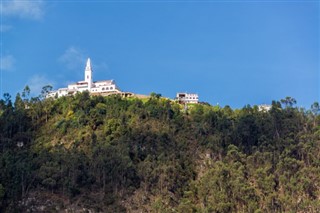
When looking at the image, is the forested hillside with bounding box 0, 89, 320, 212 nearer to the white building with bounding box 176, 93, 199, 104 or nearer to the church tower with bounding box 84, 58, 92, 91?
the white building with bounding box 176, 93, 199, 104

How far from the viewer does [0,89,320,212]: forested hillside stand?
52.1 metres

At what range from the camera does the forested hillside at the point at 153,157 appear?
171 feet

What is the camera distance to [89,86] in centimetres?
8488

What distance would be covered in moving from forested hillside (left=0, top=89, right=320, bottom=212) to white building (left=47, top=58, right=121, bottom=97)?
12.8m

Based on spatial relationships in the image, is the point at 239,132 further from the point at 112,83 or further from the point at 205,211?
the point at 112,83

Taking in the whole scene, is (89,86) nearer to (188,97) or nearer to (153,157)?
(188,97)

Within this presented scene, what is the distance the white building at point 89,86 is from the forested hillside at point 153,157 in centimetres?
1278

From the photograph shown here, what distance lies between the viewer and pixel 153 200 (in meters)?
53.5

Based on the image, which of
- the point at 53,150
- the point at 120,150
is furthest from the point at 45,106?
the point at 120,150

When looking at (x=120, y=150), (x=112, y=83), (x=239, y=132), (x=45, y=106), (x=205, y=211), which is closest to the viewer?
(x=205, y=211)

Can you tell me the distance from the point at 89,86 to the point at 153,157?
97.2 feet

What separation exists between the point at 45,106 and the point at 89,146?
1197 centimetres

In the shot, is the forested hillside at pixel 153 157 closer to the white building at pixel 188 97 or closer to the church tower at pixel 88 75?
the white building at pixel 188 97

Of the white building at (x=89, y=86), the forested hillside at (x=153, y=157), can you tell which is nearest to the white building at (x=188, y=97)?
the white building at (x=89, y=86)
